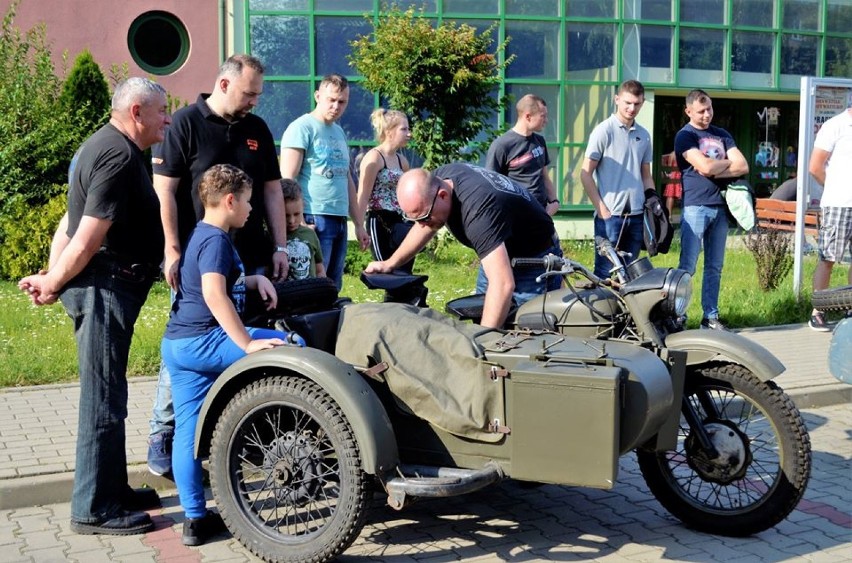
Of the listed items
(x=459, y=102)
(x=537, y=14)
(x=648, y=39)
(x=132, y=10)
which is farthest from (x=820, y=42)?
(x=132, y=10)

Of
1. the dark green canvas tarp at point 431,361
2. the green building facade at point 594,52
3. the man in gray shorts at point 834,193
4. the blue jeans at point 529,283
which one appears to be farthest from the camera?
the green building facade at point 594,52

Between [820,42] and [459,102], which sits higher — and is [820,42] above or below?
above

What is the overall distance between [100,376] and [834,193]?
6.92 m

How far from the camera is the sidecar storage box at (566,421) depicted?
4066mm

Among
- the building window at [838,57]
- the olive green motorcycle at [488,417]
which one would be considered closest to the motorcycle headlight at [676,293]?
the olive green motorcycle at [488,417]

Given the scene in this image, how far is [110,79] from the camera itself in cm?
1667

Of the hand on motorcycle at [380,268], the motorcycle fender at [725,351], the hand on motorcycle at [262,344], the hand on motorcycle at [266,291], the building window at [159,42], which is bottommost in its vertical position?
the motorcycle fender at [725,351]

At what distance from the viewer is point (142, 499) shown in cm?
536

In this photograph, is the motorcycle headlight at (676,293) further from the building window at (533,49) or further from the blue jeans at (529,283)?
the building window at (533,49)

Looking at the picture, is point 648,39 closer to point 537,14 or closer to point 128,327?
point 537,14

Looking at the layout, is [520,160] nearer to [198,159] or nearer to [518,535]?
[198,159]

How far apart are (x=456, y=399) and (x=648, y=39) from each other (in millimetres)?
16027

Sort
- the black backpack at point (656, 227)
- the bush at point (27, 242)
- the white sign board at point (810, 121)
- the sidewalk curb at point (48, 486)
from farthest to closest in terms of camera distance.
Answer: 1. the bush at point (27, 242)
2. the white sign board at point (810, 121)
3. the black backpack at point (656, 227)
4. the sidewalk curb at point (48, 486)

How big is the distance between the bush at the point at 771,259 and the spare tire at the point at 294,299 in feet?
25.4
